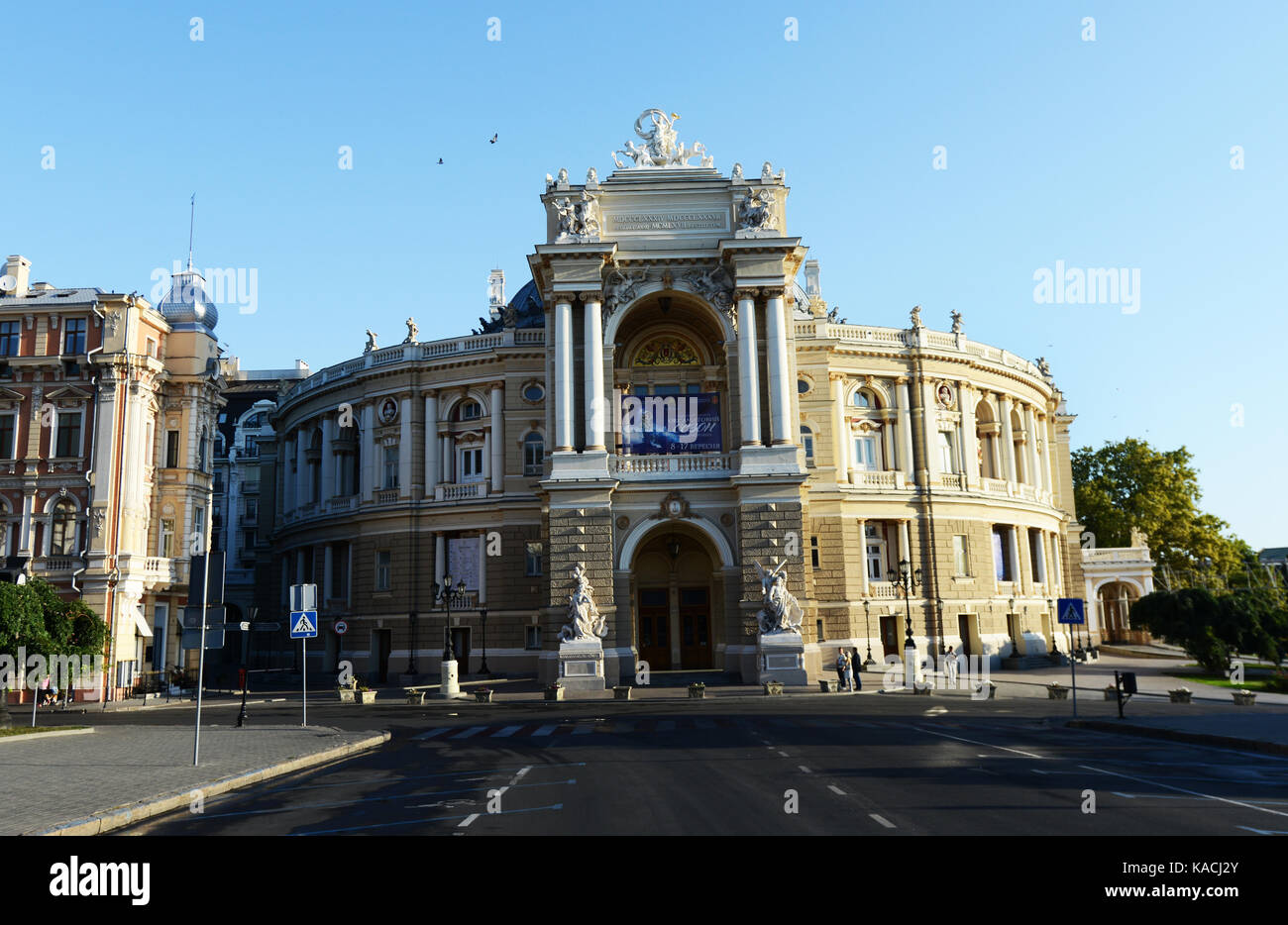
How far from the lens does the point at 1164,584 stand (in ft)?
229

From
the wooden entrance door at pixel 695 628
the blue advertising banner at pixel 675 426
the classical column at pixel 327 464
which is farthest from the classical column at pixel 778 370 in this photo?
the classical column at pixel 327 464

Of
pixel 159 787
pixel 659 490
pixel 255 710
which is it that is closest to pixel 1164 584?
pixel 659 490

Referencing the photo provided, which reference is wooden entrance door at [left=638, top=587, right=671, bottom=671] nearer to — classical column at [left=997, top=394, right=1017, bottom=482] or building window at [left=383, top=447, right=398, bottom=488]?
building window at [left=383, top=447, right=398, bottom=488]

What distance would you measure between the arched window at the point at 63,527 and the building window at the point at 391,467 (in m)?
16.8

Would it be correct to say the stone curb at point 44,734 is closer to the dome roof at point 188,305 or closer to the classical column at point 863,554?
the dome roof at point 188,305

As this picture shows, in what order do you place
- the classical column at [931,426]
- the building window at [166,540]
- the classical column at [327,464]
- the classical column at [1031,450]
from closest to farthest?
the building window at [166,540] < the classical column at [931,426] < the classical column at [327,464] < the classical column at [1031,450]

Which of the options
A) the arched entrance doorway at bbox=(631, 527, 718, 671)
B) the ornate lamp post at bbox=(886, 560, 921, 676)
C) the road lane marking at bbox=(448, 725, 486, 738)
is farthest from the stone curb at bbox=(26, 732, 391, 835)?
the ornate lamp post at bbox=(886, 560, 921, 676)

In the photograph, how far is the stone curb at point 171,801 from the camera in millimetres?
11656

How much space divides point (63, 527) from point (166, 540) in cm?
409

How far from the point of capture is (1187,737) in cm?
2119

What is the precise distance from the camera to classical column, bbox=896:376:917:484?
5319 centimetres
